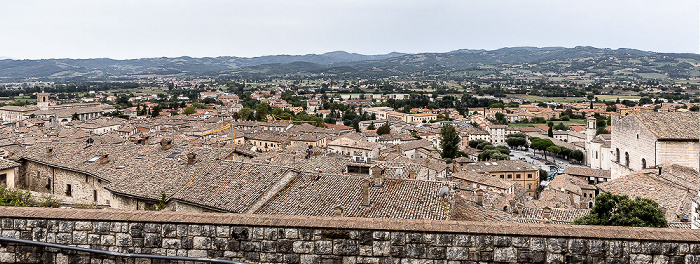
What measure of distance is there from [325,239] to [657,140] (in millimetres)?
33598

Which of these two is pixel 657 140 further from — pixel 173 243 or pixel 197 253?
pixel 173 243

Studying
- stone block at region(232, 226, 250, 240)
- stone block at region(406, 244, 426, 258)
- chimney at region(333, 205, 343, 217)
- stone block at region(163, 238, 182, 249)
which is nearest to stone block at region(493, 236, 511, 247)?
stone block at region(406, 244, 426, 258)

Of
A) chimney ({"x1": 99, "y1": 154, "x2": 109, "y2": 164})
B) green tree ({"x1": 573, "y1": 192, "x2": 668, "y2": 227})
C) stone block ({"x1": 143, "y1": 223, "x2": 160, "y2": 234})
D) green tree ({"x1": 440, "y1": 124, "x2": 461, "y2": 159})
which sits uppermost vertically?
stone block ({"x1": 143, "y1": 223, "x2": 160, "y2": 234})

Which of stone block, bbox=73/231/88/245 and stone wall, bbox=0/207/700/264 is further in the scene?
stone block, bbox=73/231/88/245

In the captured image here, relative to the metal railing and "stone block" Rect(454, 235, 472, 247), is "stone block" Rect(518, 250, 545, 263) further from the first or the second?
the metal railing

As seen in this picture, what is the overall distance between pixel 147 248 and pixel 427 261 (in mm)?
2662

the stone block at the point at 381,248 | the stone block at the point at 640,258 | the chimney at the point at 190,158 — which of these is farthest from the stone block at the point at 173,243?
the chimney at the point at 190,158

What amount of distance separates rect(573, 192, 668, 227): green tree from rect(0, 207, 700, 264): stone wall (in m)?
13.9

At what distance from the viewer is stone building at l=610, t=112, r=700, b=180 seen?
105 ft

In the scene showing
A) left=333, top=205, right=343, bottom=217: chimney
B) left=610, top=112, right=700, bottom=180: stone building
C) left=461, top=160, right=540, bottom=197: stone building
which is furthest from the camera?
left=461, top=160, right=540, bottom=197: stone building

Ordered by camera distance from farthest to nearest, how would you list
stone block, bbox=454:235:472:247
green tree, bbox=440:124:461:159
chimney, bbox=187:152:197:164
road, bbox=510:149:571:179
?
road, bbox=510:149:571:179, green tree, bbox=440:124:461:159, chimney, bbox=187:152:197:164, stone block, bbox=454:235:472:247

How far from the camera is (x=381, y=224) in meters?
4.81

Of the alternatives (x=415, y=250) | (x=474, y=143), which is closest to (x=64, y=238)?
(x=415, y=250)

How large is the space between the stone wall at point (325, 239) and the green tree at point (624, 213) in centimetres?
1391
